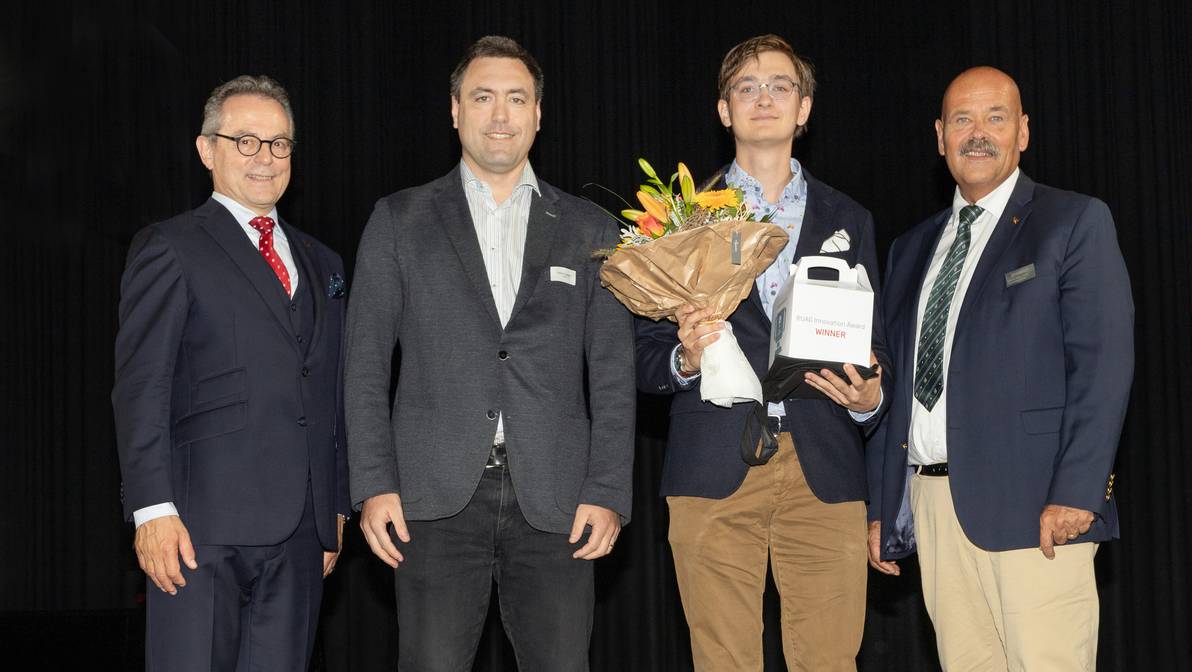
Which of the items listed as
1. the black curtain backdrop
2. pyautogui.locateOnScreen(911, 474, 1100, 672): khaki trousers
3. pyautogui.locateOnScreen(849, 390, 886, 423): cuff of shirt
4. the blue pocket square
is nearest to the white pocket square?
pyautogui.locateOnScreen(849, 390, 886, 423): cuff of shirt

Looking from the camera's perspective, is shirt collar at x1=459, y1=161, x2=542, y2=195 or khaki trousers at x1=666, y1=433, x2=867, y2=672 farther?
shirt collar at x1=459, y1=161, x2=542, y2=195

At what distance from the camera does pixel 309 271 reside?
120 inches

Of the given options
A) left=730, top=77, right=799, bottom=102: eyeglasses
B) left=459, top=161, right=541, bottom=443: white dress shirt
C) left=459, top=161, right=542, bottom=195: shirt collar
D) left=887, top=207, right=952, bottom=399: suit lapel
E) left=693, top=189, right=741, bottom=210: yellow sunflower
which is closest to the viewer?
left=693, top=189, right=741, bottom=210: yellow sunflower

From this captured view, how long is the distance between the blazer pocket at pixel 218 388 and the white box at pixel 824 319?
4.56 ft

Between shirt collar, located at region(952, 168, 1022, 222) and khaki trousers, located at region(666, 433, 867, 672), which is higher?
shirt collar, located at region(952, 168, 1022, 222)

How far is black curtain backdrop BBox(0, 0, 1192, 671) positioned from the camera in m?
5.41

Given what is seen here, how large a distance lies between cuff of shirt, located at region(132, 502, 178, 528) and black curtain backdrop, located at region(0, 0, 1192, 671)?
284 cm

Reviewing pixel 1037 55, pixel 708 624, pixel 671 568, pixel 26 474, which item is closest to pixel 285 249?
pixel 708 624

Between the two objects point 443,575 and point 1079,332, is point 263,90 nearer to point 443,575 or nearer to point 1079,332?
point 443,575

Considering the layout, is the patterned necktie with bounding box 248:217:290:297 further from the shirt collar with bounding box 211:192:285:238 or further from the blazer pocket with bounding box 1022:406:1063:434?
the blazer pocket with bounding box 1022:406:1063:434

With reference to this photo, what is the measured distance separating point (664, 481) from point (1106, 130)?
3.71 meters

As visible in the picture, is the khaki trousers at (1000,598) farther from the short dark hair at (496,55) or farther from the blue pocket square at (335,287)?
the blue pocket square at (335,287)

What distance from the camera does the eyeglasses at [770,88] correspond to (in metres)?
3.07

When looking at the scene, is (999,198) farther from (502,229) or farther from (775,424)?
(502,229)
